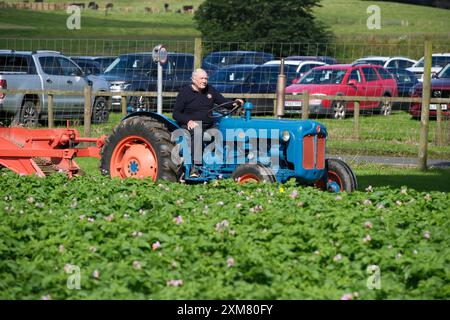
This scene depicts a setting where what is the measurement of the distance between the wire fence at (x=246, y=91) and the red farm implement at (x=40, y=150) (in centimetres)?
427

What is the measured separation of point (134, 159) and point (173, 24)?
5632 cm

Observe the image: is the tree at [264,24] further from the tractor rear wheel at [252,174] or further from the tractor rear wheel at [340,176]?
the tractor rear wheel at [252,174]

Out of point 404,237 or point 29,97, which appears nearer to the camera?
point 404,237

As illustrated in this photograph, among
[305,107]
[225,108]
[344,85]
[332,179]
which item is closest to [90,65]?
[344,85]

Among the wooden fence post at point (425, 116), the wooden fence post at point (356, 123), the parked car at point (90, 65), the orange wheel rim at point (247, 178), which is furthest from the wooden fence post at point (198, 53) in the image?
the parked car at point (90, 65)

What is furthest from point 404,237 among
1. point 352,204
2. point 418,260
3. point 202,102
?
point 202,102

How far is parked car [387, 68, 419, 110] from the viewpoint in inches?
1193

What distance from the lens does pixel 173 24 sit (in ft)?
227

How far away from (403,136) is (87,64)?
11.9 m

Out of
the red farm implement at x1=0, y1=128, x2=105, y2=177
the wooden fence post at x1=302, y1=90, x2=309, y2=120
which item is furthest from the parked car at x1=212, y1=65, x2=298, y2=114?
the red farm implement at x1=0, y1=128, x2=105, y2=177

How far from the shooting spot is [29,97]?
23.0m

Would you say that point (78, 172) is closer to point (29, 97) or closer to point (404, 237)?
point (404, 237)

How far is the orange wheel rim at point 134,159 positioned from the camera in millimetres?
13312
